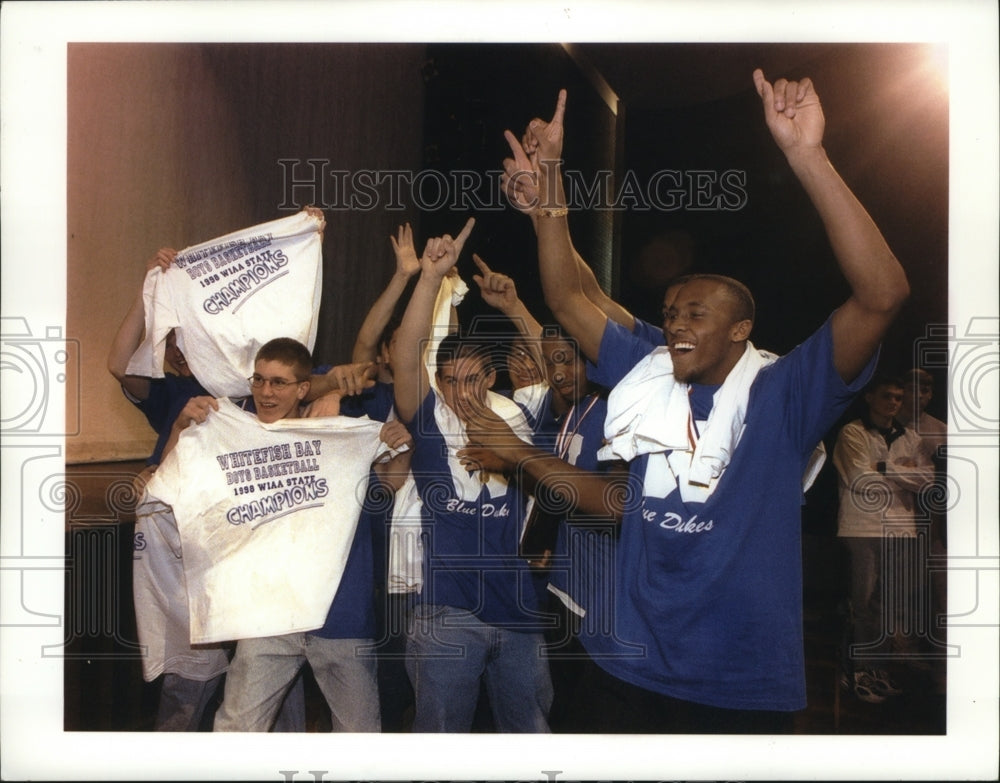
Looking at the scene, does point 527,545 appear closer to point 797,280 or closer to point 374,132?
point 797,280

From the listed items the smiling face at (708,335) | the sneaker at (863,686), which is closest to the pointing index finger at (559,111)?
the smiling face at (708,335)

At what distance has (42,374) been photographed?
3031 mm

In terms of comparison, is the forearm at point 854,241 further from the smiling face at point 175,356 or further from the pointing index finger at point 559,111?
the smiling face at point 175,356

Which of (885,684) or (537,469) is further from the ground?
(537,469)

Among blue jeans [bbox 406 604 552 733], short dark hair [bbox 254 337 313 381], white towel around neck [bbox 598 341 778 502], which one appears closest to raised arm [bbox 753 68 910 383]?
white towel around neck [bbox 598 341 778 502]

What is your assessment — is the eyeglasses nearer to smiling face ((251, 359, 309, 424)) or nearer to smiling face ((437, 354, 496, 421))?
smiling face ((251, 359, 309, 424))

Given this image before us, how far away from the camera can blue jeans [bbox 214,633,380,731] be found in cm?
286

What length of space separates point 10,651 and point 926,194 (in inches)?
118

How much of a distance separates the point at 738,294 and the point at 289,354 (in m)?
1.29

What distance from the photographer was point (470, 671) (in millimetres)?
2857

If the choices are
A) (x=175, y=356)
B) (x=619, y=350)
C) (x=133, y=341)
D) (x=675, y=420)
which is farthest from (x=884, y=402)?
(x=133, y=341)

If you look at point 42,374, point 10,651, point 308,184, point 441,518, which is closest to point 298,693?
point 441,518

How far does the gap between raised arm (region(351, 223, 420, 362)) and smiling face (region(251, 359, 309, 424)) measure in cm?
18

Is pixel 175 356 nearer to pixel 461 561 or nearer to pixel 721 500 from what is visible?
pixel 461 561
